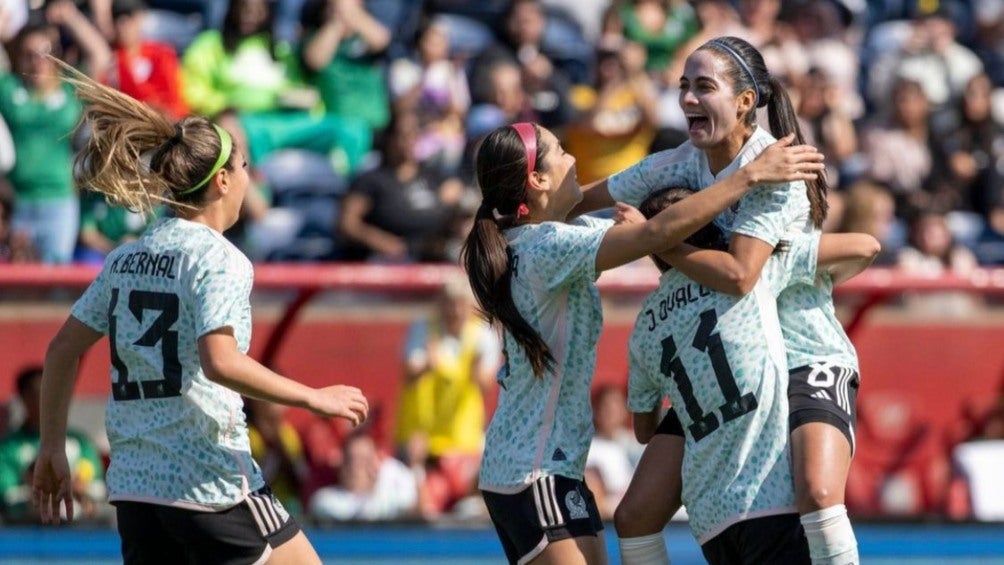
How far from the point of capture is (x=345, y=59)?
999 centimetres

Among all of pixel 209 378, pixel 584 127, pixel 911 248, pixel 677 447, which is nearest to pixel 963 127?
pixel 911 248

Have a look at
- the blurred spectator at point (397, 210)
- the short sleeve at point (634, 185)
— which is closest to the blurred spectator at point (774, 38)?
the blurred spectator at point (397, 210)

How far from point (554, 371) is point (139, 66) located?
5.55m

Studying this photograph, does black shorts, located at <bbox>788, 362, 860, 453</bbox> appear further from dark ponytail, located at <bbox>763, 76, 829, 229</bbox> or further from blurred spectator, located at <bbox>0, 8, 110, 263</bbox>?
blurred spectator, located at <bbox>0, 8, 110, 263</bbox>

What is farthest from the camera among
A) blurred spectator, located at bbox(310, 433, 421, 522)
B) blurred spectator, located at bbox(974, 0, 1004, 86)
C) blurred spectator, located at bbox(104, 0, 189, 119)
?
blurred spectator, located at bbox(974, 0, 1004, 86)

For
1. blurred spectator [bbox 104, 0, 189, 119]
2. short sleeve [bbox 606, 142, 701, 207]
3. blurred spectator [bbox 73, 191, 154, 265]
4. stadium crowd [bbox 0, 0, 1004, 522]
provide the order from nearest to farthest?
short sleeve [bbox 606, 142, 701, 207]
stadium crowd [bbox 0, 0, 1004, 522]
blurred spectator [bbox 73, 191, 154, 265]
blurred spectator [bbox 104, 0, 189, 119]

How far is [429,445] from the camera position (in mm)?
7527

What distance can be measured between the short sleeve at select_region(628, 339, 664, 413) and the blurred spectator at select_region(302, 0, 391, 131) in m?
5.62

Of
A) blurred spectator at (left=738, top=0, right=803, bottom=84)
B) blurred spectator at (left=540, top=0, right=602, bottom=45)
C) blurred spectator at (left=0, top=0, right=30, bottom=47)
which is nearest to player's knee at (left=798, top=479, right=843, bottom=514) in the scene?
blurred spectator at (left=0, top=0, right=30, bottom=47)

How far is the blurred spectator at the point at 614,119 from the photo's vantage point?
9.46 meters

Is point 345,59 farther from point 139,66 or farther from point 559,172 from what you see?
point 559,172

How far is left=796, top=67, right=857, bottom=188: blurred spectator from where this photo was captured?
10414 millimetres

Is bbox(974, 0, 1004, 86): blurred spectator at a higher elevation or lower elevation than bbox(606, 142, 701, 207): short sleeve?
higher

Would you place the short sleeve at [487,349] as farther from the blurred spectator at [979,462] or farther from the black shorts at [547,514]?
the black shorts at [547,514]
